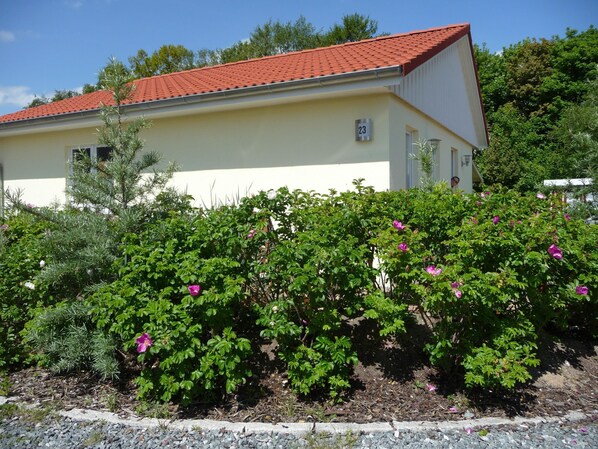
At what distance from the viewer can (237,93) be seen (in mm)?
7270

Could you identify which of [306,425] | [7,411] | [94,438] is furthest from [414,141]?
[7,411]

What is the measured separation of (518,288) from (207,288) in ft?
8.57

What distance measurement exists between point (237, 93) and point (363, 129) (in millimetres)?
2104

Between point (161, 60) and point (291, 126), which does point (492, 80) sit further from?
point (291, 126)

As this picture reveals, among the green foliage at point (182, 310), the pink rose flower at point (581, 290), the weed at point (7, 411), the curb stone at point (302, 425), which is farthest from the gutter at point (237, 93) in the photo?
the pink rose flower at point (581, 290)

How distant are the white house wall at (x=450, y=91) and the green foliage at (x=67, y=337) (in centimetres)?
538

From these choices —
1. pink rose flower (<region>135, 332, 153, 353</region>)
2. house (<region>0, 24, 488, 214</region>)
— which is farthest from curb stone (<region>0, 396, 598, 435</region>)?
house (<region>0, 24, 488, 214</region>)

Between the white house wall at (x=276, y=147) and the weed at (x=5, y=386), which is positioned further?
the white house wall at (x=276, y=147)

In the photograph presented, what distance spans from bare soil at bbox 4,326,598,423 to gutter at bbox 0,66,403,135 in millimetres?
3038

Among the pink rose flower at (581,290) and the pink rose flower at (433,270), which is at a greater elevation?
the pink rose flower at (433,270)

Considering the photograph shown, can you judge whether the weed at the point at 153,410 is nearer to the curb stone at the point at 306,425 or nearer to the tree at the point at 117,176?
the curb stone at the point at 306,425

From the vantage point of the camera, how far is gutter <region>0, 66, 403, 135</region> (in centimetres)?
620

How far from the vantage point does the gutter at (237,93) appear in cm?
620

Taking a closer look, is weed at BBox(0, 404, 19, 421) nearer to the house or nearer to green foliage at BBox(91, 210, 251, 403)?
green foliage at BBox(91, 210, 251, 403)
